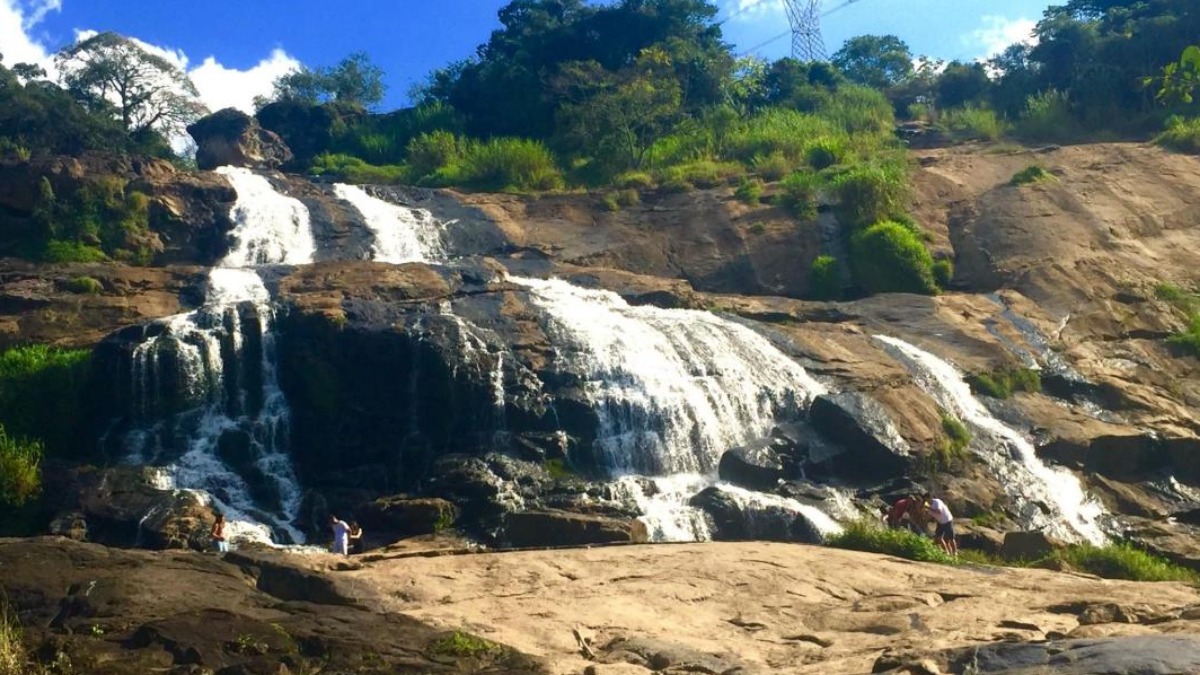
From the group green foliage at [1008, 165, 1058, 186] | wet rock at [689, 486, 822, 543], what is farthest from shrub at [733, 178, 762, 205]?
wet rock at [689, 486, 822, 543]

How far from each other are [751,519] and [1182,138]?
25943 millimetres

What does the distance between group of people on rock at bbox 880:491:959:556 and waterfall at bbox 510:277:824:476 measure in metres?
3.15

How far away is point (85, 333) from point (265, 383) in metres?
4.77

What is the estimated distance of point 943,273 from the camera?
32.4 meters

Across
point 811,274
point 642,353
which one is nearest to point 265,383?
point 642,353

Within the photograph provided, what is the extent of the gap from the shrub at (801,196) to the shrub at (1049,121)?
10598mm

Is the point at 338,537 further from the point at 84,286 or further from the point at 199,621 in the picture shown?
the point at 84,286

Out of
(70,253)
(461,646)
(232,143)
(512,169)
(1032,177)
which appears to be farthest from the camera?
(232,143)

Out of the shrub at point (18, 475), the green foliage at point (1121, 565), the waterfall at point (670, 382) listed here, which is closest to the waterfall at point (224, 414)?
the shrub at point (18, 475)

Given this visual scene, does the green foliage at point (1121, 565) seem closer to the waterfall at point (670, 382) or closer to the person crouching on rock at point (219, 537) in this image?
the waterfall at point (670, 382)

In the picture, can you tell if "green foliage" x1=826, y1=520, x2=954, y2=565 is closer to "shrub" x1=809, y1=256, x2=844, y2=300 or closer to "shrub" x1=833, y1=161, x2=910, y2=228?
"shrub" x1=809, y1=256, x2=844, y2=300

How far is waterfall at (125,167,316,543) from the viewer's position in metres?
20.4

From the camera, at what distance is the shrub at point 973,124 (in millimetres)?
42969

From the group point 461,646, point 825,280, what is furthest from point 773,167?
point 461,646
